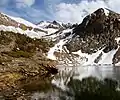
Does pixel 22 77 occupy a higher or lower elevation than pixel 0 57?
lower

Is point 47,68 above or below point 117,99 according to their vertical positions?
above

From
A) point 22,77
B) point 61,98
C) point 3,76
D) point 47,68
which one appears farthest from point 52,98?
point 47,68

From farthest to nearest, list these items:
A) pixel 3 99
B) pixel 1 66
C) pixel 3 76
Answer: pixel 1 66 → pixel 3 76 → pixel 3 99

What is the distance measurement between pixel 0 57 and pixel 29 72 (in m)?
20.5

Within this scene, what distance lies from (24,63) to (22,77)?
2103 cm

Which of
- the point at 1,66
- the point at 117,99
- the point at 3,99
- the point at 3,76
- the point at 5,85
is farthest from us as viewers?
the point at 1,66

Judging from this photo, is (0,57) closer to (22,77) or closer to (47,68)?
(22,77)

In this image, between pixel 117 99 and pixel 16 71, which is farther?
pixel 16 71

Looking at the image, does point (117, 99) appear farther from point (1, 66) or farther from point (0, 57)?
point (0, 57)

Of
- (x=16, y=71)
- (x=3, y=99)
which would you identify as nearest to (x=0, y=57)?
(x=16, y=71)

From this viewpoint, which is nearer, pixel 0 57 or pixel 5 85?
pixel 5 85

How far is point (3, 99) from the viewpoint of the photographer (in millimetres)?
76688

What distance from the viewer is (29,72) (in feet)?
489

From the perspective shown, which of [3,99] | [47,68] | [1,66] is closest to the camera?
[3,99]
